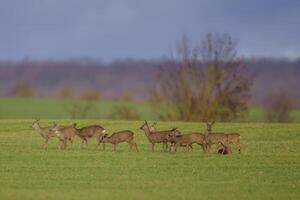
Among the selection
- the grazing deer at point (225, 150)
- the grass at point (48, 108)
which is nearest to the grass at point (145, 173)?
the grazing deer at point (225, 150)

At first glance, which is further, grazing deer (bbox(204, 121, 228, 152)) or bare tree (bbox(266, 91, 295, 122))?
bare tree (bbox(266, 91, 295, 122))

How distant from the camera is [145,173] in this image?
27438 millimetres

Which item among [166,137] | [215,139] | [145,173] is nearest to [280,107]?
[166,137]

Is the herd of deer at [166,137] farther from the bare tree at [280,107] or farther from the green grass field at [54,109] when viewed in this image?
the green grass field at [54,109]

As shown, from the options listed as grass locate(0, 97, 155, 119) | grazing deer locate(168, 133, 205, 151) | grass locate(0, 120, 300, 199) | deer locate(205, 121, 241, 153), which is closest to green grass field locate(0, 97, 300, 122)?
grass locate(0, 97, 155, 119)

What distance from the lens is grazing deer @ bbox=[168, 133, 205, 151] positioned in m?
33.6

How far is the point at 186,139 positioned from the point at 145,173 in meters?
6.53

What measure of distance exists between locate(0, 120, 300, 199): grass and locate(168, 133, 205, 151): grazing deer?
45cm

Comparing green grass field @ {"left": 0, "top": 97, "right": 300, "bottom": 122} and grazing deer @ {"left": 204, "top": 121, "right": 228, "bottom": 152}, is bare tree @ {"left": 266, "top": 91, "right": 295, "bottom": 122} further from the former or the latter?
grazing deer @ {"left": 204, "top": 121, "right": 228, "bottom": 152}

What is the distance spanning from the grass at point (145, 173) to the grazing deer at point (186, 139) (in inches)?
17.8

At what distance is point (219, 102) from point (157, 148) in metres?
32.3

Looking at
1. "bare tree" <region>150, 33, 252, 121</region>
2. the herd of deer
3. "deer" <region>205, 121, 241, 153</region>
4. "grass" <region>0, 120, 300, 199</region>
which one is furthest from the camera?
"bare tree" <region>150, 33, 252, 121</region>

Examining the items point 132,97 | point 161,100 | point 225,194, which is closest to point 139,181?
point 225,194

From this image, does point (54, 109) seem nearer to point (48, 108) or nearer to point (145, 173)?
point (48, 108)
